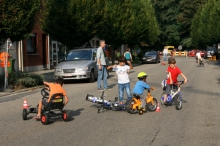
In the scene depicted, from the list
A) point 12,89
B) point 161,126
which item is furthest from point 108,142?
point 12,89

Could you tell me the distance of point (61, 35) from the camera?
74.5ft

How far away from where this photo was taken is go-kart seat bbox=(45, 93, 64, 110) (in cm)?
805

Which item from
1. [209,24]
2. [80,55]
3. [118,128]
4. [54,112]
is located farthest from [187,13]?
[118,128]

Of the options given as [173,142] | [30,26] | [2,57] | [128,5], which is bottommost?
[173,142]

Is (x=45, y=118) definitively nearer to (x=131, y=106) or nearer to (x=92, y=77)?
(x=131, y=106)

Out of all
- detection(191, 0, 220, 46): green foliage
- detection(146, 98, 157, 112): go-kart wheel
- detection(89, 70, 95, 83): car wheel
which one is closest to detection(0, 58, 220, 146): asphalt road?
detection(146, 98, 157, 112): go-kart wheel

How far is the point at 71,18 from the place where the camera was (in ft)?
72.3

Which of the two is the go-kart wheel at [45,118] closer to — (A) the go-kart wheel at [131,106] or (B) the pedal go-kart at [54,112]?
(B) the pedal go-kart at [54,112]

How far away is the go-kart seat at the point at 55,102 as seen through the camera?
805cm

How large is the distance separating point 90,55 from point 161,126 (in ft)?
37.6

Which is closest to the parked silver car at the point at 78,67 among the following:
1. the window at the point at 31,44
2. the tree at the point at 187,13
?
the window at the point at 31,44

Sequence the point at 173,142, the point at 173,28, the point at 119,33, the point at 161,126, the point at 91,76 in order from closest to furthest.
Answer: the point at 173,142, the point at 161,126, the point at 91,76, the point at 119,33, the point at 173,28

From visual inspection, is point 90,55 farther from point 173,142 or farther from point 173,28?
point 173,28

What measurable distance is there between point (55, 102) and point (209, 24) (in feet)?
157
